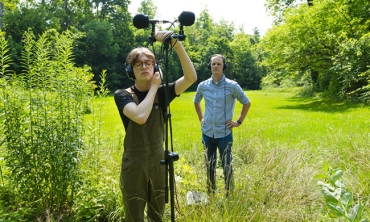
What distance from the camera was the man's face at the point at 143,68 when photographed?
1.95m

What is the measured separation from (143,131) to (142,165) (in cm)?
22

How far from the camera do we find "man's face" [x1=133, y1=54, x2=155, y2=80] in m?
1.95

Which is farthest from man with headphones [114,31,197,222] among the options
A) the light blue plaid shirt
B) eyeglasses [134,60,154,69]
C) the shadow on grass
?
the shadow on grass

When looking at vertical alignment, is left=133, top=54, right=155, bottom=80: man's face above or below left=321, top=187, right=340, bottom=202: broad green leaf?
above

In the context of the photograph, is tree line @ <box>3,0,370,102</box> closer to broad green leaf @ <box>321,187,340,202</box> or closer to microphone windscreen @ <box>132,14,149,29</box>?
microphone windscreen @ <box>132,14,149,29</box>

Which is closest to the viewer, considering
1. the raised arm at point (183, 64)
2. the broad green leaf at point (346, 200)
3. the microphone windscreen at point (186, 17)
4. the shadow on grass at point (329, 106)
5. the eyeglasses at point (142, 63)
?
the broad green leaf at point (346, 200)

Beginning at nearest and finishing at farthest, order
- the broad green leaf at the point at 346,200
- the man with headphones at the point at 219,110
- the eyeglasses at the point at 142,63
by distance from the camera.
A: 1. the broad green leaf at the point at 346,200
2. the eyeglasses at the point at 142,63
3. the man with headphones at the point at 219,110

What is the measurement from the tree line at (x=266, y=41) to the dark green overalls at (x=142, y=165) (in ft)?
1.34

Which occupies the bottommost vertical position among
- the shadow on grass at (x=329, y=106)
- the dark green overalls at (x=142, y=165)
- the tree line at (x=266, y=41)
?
the shadow on grass at (x=329, y=106)

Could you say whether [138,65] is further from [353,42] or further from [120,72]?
[120,72]

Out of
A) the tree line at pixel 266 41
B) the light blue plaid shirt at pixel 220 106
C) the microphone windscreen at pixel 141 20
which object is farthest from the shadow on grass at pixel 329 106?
the microphone windscreen at pixel 141 20

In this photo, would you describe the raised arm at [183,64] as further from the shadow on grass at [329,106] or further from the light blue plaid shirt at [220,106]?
the shadow on grass at [329,106]

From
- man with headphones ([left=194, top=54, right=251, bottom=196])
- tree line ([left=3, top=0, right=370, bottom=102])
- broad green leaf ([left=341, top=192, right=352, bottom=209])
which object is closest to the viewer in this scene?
broad green leaf ([left=341, top=192, right=352, bottom=209])

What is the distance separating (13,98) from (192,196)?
1928 mm
